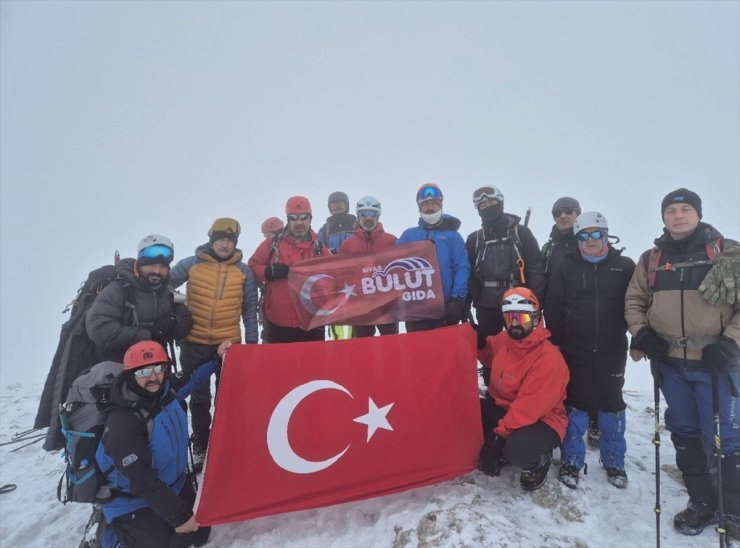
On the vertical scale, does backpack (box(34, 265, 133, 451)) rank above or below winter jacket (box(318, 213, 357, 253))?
below

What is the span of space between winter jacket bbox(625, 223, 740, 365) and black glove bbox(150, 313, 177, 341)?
199 inches

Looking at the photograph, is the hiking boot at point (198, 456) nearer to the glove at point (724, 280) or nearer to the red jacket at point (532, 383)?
the red jacket at point (532, 383)

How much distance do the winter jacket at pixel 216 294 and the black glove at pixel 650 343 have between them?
4379 millimetres

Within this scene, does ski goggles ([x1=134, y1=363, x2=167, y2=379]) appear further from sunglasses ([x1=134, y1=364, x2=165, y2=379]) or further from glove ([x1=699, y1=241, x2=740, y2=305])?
glove ([x1=699, y1=241, x2=740, y2=305])

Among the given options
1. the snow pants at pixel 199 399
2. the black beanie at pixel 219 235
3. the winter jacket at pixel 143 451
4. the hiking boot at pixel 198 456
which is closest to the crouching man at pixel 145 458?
the winter jacket at pixel 143 451

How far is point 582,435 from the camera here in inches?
180

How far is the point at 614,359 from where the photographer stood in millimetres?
4559

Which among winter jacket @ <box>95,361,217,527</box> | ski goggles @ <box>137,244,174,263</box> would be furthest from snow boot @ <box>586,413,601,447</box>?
ski goggles @ <box>137,244,174,263</box>

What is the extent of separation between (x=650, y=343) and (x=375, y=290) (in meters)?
3.16

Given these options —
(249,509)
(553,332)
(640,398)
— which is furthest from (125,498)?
(640,398)

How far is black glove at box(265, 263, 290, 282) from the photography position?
5492 millimetres

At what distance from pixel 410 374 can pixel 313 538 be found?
1.82m

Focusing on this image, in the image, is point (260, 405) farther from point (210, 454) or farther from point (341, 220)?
point (341, 220)

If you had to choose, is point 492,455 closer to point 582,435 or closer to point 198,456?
point 582,435
